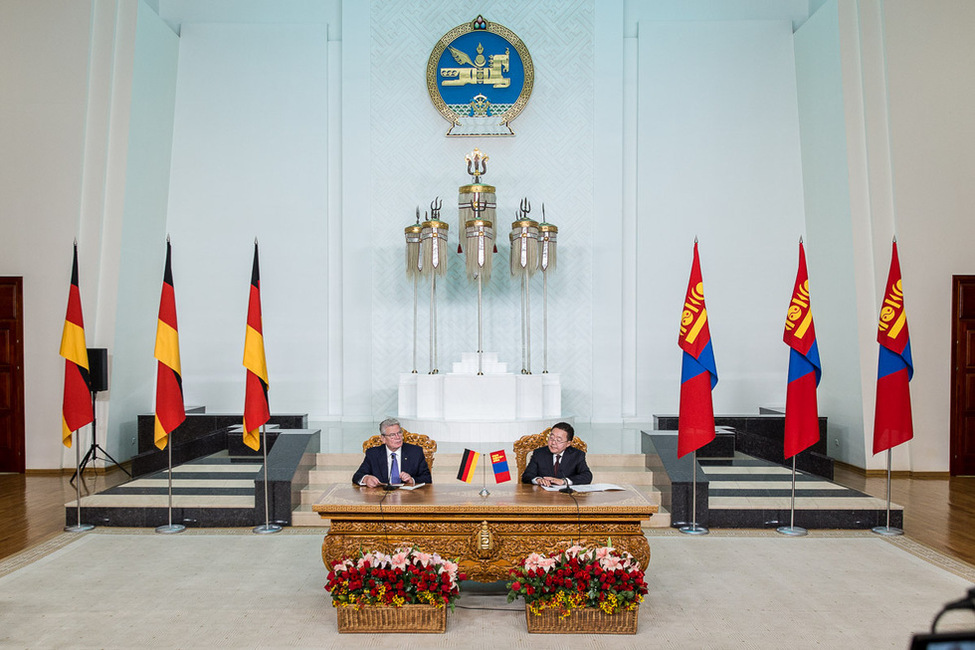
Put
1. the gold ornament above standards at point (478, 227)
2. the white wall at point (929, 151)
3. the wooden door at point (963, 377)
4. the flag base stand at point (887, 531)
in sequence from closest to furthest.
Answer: the flag base stand at point (887, 531) < the white wall at point (929, 151) < the wooden door at point (963, 377) < the gold ornament above standards at point (478, 227)

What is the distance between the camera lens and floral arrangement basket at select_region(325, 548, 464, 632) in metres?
4.41

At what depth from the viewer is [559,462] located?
5.66 metres

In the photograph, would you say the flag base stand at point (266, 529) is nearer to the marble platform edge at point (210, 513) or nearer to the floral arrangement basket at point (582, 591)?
the marble platform edge at point (210, 513)

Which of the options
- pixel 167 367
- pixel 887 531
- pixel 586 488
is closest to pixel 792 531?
pixel 887 531

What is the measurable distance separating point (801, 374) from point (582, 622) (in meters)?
3.68

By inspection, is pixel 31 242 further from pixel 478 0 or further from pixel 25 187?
pixel 478 0

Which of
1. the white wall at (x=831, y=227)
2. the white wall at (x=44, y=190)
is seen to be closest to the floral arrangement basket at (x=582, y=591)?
the white wall at (x=831, y=227)

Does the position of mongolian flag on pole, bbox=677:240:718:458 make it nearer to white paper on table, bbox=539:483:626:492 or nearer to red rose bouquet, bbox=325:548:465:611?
white paper on table, bbox=539:483:626:492

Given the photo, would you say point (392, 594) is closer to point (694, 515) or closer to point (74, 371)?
point (694, 515)

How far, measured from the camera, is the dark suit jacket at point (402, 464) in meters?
5.71

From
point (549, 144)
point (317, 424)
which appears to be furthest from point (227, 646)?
point (549, 144)

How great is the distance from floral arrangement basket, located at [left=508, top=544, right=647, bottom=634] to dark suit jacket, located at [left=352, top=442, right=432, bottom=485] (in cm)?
149

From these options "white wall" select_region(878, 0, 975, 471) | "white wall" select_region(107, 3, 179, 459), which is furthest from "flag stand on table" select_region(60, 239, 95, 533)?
"white wall" select_region(878, 0, 975, 471)

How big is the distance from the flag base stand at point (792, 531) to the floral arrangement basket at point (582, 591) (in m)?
2.95
